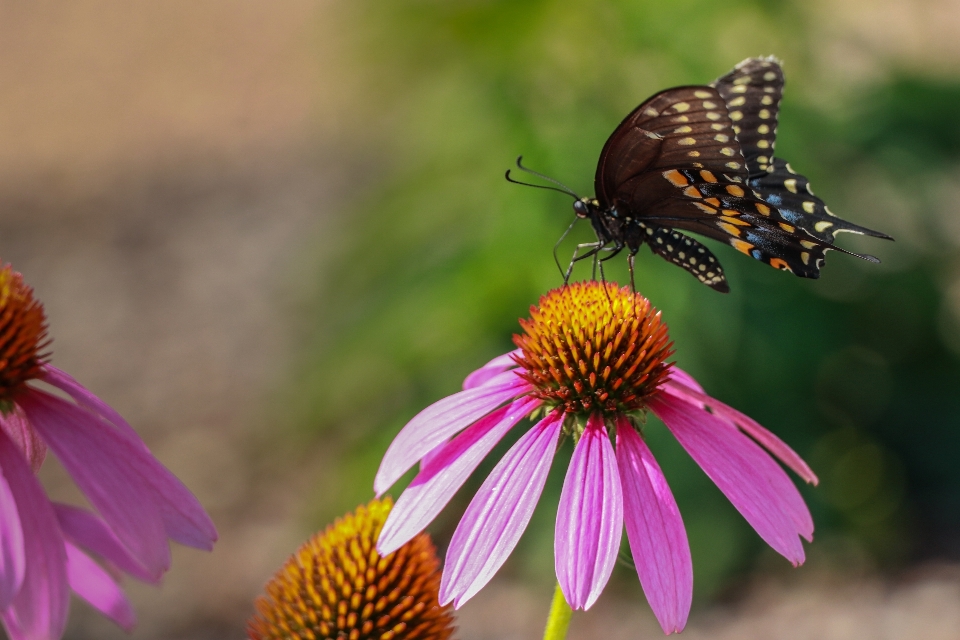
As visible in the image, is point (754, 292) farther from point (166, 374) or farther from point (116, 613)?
point (166, 374)

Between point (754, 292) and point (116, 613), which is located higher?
point (754, 292)

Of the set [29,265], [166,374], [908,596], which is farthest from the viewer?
[29,265]

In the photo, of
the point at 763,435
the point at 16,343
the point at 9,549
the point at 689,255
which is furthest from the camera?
the point at 689,255

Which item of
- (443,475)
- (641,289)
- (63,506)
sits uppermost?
(641,289)

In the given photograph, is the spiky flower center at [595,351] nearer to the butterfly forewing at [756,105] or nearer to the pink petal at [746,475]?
the pink petal at [746,475]

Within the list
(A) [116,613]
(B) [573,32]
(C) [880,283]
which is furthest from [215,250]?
(A) [116,613]

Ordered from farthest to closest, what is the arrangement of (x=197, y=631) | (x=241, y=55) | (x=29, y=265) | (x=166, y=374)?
(x=241, y=55) → (x=29, y=265) → (x=166, y=374) → (x=197, y=631)

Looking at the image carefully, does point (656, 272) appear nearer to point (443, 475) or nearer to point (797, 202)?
point (797, 202)

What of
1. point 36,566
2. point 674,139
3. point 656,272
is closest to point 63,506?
point 36,566
